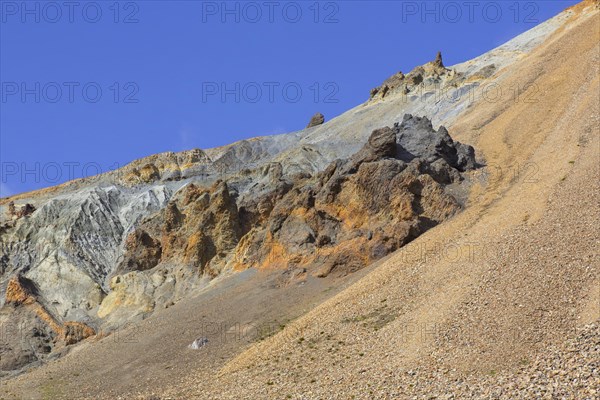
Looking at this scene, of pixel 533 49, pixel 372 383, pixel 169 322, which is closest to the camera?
pixel 372 383

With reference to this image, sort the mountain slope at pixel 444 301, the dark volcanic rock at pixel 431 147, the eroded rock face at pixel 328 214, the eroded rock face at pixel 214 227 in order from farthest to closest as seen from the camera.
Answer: the dark volcanic rock at pixel 431 147
the eroded rock face at pixel 214 227
the eroded rock face at pixel 328 214
the mountain slope at pixel 444 301

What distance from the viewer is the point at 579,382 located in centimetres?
2509

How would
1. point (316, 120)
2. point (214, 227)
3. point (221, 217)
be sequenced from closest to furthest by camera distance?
point (214, 227)
point (221, 217)
point (316, 120)

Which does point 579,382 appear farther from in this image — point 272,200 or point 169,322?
point 272,200

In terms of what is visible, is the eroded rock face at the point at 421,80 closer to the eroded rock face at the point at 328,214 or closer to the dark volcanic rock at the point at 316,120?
the dark volcanic rock at the point at 316,120

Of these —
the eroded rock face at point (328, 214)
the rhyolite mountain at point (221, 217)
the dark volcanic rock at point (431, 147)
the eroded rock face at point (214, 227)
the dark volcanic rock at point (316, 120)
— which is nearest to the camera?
→ the eroded rock face at point (328, 214)

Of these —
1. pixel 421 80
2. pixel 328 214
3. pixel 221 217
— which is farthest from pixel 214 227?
pixel 421 80

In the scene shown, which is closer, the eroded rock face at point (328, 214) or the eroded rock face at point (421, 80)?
the eroded rock face at point (328, 214)

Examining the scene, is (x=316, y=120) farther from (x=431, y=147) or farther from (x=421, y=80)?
(x=431, y=147)

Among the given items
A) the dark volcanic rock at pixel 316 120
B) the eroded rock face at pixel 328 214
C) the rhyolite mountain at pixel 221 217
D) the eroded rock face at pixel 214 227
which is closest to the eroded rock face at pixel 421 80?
the rhyolite mountain at pixel 221 217

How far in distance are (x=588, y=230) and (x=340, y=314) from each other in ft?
37.6

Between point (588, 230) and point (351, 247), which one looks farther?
point (351, 247)

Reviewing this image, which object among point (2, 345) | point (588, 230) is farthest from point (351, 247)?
point (2, 345)

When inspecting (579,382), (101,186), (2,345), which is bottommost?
(579,382)
